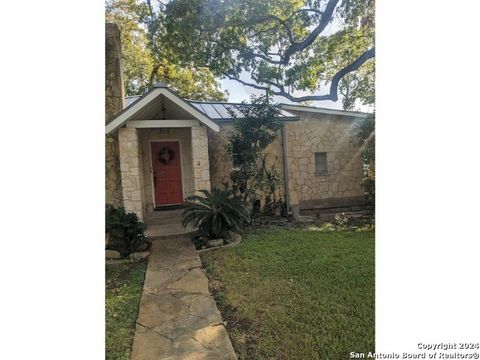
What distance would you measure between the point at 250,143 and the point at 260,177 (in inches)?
27.8

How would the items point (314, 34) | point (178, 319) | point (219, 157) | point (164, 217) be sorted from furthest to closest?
1. point (219, 157)
2. point (164, 217)
3. point (314, 34)
4. point (178, 319)

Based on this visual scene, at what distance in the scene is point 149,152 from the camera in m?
5.69

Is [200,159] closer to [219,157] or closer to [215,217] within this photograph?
[219,157]

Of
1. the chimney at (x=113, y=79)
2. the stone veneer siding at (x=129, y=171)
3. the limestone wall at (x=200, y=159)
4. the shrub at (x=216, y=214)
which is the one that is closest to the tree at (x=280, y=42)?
the chimney at (x=113, y=79)

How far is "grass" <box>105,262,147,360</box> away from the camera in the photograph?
1648 mm

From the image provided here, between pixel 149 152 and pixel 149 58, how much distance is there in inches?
83.5

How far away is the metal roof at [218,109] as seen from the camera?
17.6 ft

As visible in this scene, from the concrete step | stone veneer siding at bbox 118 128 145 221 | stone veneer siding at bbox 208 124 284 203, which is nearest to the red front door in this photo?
stone veneer siding at bbox 208 124 284 203

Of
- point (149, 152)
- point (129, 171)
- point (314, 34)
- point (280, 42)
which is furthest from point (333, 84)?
point (149, 152)

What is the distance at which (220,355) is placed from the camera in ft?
5.15

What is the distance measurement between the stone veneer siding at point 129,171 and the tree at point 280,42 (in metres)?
1.59
